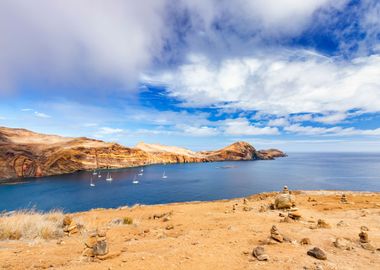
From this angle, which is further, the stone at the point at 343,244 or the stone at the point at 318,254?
the stone at the point at 343,244

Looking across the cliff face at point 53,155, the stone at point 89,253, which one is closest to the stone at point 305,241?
the stone at point 89,253

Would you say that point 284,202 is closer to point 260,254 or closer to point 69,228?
point 260,254

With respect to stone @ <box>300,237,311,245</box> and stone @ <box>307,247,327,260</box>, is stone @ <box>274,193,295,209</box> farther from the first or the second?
stone @ <box>307,247,327,260</box>

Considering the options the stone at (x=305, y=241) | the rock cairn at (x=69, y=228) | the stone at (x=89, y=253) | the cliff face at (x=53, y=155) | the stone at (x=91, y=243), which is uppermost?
the cliff face at (x=53, y=155)

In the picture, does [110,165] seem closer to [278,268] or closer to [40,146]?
[40,146]

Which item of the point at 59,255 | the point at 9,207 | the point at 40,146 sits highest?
the point at 40,146

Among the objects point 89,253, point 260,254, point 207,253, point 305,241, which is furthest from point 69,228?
point 305,241

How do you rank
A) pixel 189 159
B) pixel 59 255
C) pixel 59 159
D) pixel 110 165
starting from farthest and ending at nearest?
1. pixel 189 159
2. pixel 110 165
3. pixel 59 159
4. pixel 59 255

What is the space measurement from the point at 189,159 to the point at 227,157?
32638 millimetres

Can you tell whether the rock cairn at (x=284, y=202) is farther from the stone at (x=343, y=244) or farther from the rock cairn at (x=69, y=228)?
the rock cairn at (x=69, y=228)

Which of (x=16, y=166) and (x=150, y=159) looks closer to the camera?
(x=16, y=166)

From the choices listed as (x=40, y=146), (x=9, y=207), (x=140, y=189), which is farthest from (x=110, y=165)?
(x=9, y=207)

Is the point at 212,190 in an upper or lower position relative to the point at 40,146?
lower

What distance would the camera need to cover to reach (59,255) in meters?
7.94
